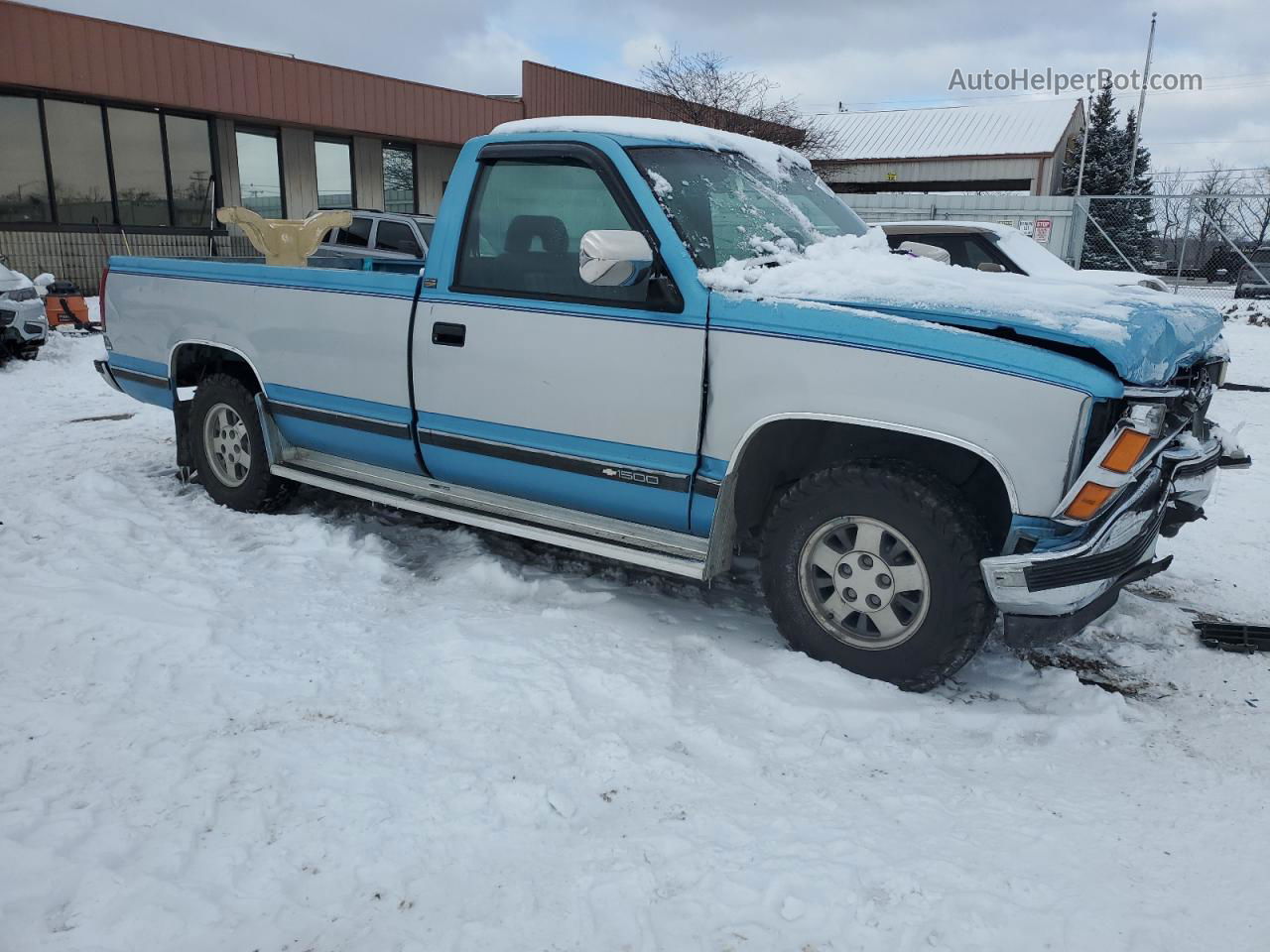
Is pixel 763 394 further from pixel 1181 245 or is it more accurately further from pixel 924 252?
pixel 1181 245

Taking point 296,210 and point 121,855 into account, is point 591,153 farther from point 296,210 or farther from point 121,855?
point 296,210

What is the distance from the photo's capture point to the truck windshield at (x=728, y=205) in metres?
3.60

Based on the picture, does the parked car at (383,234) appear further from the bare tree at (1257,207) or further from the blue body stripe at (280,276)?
the bare tree at (1257,207)

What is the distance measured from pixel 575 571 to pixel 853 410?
6.15 feet

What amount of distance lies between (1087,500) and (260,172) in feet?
64.6

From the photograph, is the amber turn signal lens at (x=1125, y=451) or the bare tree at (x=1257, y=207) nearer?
the amber turn signal lens at (x=1125, y=451)

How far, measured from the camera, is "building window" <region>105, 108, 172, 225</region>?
54.1 feet

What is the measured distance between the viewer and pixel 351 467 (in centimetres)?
472

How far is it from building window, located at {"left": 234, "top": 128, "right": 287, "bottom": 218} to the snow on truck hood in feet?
57.9

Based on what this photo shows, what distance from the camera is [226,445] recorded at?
17.1 ft

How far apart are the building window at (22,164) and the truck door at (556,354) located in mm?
15450

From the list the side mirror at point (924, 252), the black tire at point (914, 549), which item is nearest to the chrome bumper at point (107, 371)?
the black tire at point (914, 549)

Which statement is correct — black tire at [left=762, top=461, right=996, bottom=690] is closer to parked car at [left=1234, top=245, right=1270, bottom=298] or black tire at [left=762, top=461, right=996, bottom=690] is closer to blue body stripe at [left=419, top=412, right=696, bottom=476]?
blue body stripe at [left=419, top=412, right=696, bottom=476]

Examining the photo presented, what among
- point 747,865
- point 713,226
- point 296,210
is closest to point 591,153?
point 713,226
